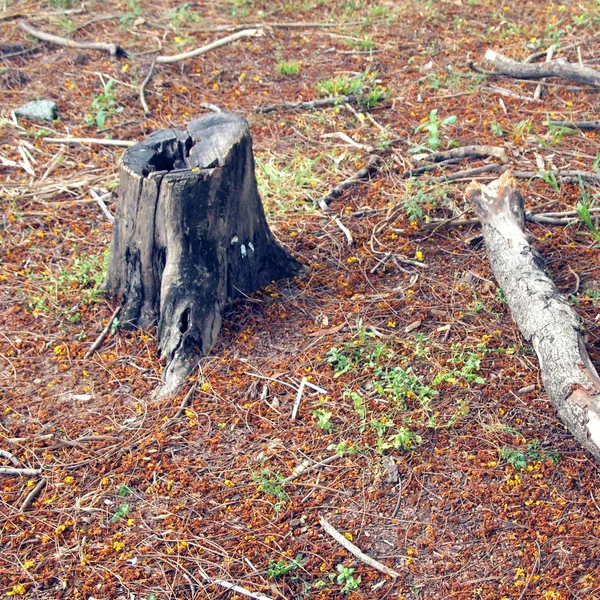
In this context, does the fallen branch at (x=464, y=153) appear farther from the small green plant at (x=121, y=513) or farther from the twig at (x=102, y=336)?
the small green plant at (x=121, y=513)

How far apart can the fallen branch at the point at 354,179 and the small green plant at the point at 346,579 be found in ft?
7.68

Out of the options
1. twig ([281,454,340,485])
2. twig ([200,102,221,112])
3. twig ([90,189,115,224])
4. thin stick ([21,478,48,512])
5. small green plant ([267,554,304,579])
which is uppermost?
twig ([200,102,221,112])

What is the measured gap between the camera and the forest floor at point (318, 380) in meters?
2.65

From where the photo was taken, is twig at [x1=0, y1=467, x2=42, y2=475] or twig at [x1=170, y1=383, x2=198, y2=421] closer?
twig at [x1=0, y1=467, x2=42, y2=475]

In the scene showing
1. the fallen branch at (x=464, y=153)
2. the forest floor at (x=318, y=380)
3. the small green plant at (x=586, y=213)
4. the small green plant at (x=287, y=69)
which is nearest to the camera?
the forest floor at (x=318, y=380)

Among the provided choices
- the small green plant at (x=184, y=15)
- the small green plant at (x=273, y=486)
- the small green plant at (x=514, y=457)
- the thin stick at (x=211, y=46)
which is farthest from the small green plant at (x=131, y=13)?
the small green plant at (x=514, y=457)

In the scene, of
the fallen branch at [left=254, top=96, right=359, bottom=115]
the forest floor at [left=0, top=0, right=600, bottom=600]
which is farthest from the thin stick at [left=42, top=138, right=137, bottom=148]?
the fallen branch at [left=254, top=96, right=359, bottom=115]

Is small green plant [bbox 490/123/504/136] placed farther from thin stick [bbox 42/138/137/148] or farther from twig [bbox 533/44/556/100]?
thin stick [bbox 42/138/137/148]

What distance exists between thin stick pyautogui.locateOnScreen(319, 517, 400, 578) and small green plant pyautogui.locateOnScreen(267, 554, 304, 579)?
15 centimetres

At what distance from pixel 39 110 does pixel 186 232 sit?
2793mm

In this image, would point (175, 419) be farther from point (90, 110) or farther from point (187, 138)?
point (90, 110)

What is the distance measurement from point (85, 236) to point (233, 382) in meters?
1.61

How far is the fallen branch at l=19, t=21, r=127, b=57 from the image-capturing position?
6.10 m

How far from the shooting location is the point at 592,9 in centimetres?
631
